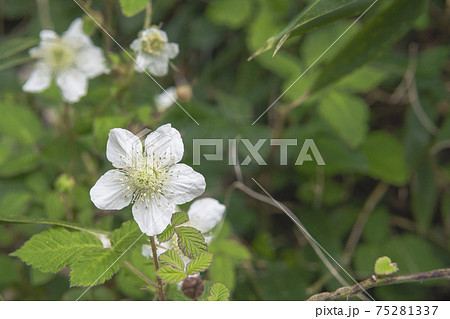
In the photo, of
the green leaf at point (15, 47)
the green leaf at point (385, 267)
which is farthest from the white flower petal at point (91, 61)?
the green leaf at point (385, 267)

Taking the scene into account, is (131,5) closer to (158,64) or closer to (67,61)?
(158,64)

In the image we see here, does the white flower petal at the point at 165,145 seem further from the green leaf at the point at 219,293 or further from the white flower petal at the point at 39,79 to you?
the white flower petal at the point at 39,79

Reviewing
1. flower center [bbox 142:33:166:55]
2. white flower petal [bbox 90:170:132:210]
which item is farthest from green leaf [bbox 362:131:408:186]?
white flower petal [bbox 90:170:132:210]

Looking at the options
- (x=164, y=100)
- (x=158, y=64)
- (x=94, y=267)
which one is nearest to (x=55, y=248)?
(x=94, y=267)

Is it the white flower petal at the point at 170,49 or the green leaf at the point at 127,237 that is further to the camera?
the white flower petal at the point at 170,49

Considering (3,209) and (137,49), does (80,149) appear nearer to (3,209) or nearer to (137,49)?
(3,209)

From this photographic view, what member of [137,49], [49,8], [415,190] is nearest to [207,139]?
[137,49]
